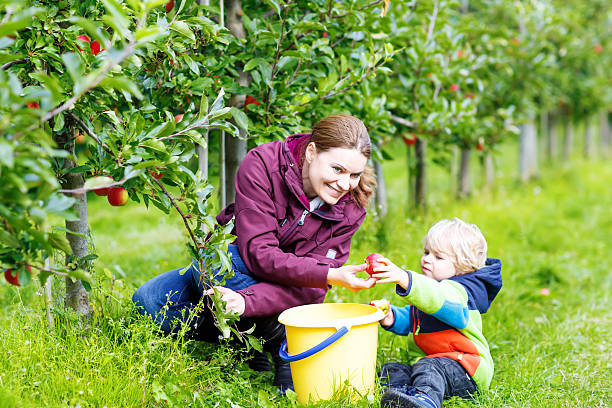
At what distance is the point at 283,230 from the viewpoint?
8.71 feet

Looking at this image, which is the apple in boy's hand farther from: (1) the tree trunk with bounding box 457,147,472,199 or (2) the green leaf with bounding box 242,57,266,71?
(1) the tree trunk with bounding box 457,147,472,199

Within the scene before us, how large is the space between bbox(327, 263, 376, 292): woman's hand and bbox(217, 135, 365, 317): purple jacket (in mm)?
34

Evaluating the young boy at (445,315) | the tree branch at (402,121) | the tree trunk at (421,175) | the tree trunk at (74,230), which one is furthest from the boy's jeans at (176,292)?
the tree trunk at (421,175)

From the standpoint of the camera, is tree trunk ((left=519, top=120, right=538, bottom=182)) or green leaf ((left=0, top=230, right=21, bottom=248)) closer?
green leaf ((left=0, top=230, right=21, bottom=248))

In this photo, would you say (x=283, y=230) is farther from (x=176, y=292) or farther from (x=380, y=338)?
(x=380, y=338)

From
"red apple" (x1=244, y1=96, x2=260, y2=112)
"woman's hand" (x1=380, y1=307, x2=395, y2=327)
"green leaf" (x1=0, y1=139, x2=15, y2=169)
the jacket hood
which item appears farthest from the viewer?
"red apple" (x1=244, y1=96, x2=260, y2=112)

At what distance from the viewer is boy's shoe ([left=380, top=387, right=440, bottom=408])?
7.41 feet

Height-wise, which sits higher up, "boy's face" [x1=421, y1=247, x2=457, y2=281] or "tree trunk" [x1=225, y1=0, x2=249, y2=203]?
"tree trunk" [x1=225, y1=0, x2=249, y2=203]

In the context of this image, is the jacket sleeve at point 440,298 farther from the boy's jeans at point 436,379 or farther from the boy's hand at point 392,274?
the boy's jeans at point 436,379

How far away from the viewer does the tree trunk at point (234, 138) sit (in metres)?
3.33

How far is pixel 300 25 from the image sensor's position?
2930 millimetres

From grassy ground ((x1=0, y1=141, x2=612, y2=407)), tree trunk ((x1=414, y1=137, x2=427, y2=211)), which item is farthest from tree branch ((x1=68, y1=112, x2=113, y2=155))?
tree trunk ((x1=414, y1=137, x2=427, y2=211))

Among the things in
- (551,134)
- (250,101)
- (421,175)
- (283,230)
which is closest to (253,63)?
(250,101)

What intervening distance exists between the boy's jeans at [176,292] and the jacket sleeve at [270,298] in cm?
8
